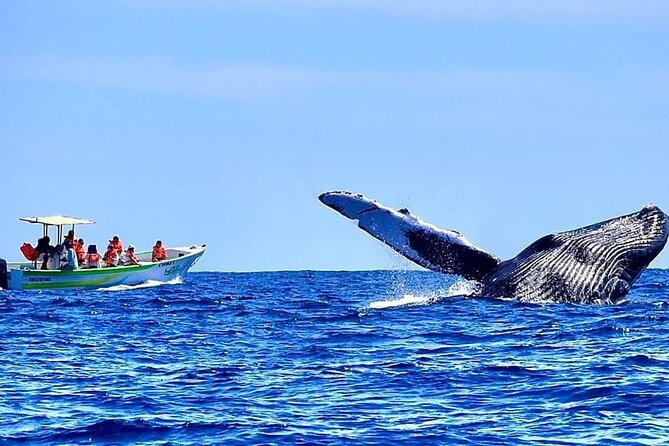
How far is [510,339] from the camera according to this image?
1192 centimetres

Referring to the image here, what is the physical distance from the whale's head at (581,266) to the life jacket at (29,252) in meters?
18.8

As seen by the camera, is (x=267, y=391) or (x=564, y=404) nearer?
(x=564, y=404)

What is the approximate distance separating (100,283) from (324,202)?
17391 mm

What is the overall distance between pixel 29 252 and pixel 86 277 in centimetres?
240

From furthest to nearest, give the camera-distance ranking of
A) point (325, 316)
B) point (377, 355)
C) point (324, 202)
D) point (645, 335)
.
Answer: point (325, 316), point (324, 202), point (645, 335), point (377, 355)

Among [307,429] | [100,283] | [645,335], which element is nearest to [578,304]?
[645,335]

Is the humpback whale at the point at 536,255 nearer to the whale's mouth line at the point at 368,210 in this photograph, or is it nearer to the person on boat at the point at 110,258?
the whale's mouth line at the point at 368,210

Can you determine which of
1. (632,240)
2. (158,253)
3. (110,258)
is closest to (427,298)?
(632,240)

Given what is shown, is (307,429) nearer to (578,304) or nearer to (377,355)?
(377,355)

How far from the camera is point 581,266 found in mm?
14969

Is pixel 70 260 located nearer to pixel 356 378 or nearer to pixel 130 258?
pixel 130 258

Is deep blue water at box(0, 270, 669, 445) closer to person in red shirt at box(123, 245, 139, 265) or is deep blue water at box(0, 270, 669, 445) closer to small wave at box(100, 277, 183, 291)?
small wave at box(100, 277, 183, 291)

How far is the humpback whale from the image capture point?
47.3 ft

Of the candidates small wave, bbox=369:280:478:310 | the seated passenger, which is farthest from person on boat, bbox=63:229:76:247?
small wave, bbox=369:280:478:310
